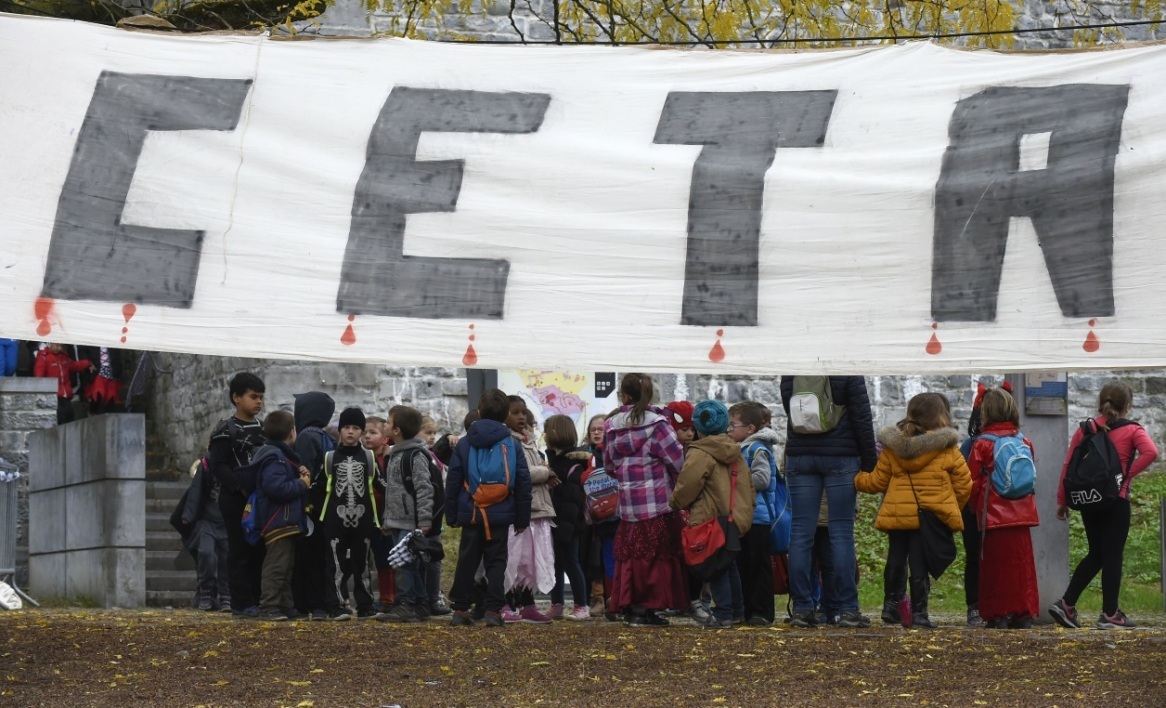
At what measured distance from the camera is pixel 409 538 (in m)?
11.3

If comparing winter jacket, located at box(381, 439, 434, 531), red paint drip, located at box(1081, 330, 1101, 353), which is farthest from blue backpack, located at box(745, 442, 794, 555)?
red paint drip, located at box(1081, 330, 1101, 353)

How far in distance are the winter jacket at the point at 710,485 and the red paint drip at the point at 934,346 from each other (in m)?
5.64

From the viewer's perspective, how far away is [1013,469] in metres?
10.7

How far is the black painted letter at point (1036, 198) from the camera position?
5012 mm

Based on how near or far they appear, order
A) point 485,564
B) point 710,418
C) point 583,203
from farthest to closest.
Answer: point 485,564
point 710,418
point 583,203

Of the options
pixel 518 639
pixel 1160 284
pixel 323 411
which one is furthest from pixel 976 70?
pixel 323 411

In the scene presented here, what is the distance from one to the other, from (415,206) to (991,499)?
628cm

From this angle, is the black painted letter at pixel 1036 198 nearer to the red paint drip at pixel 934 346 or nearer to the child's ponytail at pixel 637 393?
the red paint drip at pixel 934 346

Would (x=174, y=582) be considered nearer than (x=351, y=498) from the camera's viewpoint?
No

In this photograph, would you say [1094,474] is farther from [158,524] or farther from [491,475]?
[158,524]

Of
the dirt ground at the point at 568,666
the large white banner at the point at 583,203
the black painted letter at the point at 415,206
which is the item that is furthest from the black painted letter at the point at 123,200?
the dirt ground at the point at 568,666

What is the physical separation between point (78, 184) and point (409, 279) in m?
1.07

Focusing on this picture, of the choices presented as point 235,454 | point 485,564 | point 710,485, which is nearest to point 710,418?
point 710,485

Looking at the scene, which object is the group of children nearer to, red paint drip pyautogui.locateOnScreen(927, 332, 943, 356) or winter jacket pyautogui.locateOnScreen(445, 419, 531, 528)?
winter jacket pyautogui.locateOnScreen(445, 419, 531, 528)
